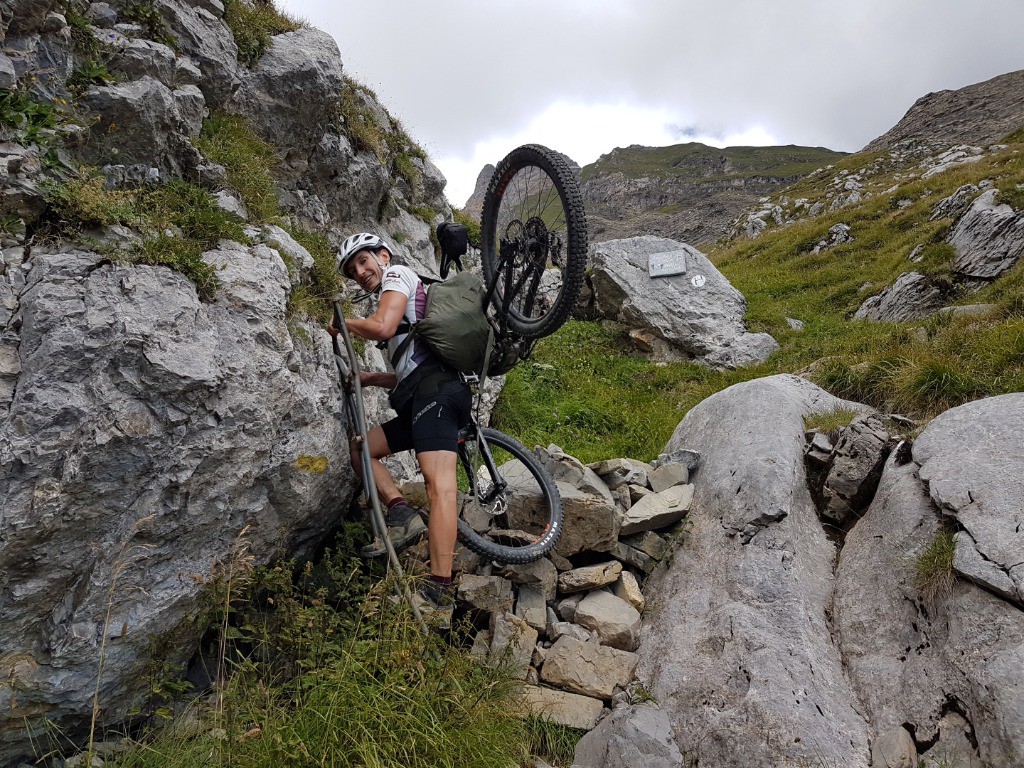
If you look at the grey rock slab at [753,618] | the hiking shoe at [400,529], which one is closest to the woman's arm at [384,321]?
the hiking shoe at [400,529]

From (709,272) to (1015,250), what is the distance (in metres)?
6.74

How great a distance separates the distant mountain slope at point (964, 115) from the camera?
5222cm

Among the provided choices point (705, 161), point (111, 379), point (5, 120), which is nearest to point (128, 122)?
point (5, 120)

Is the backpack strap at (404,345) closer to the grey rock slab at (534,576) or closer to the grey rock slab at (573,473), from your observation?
the grey rock slab at (573,473)

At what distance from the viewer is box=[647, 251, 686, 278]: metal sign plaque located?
15.9m

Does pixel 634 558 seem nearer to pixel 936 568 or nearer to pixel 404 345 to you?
pixel 936 568

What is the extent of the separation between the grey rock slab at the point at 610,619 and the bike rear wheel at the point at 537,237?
8.81ft

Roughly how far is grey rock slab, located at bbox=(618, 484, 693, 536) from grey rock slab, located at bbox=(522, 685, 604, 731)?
189 centimetres

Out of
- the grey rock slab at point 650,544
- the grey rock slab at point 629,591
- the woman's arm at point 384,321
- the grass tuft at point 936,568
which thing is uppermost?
the woman's arm at point 384,321

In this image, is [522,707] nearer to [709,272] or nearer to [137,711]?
[137,711]

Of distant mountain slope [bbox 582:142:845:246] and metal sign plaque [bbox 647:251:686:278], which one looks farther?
distant mountain slope [bbox 582:142:845:246]

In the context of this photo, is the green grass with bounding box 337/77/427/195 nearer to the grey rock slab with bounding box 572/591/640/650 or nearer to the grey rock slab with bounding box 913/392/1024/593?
the grey rock slab with bounding box 572/591/640/650

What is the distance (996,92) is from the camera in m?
61.1

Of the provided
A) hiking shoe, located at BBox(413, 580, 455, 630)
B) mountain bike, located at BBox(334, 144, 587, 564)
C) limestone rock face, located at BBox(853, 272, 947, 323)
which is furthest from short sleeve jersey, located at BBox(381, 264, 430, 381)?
limestone rock face, located at BBox(853, 272, 947, 323)
